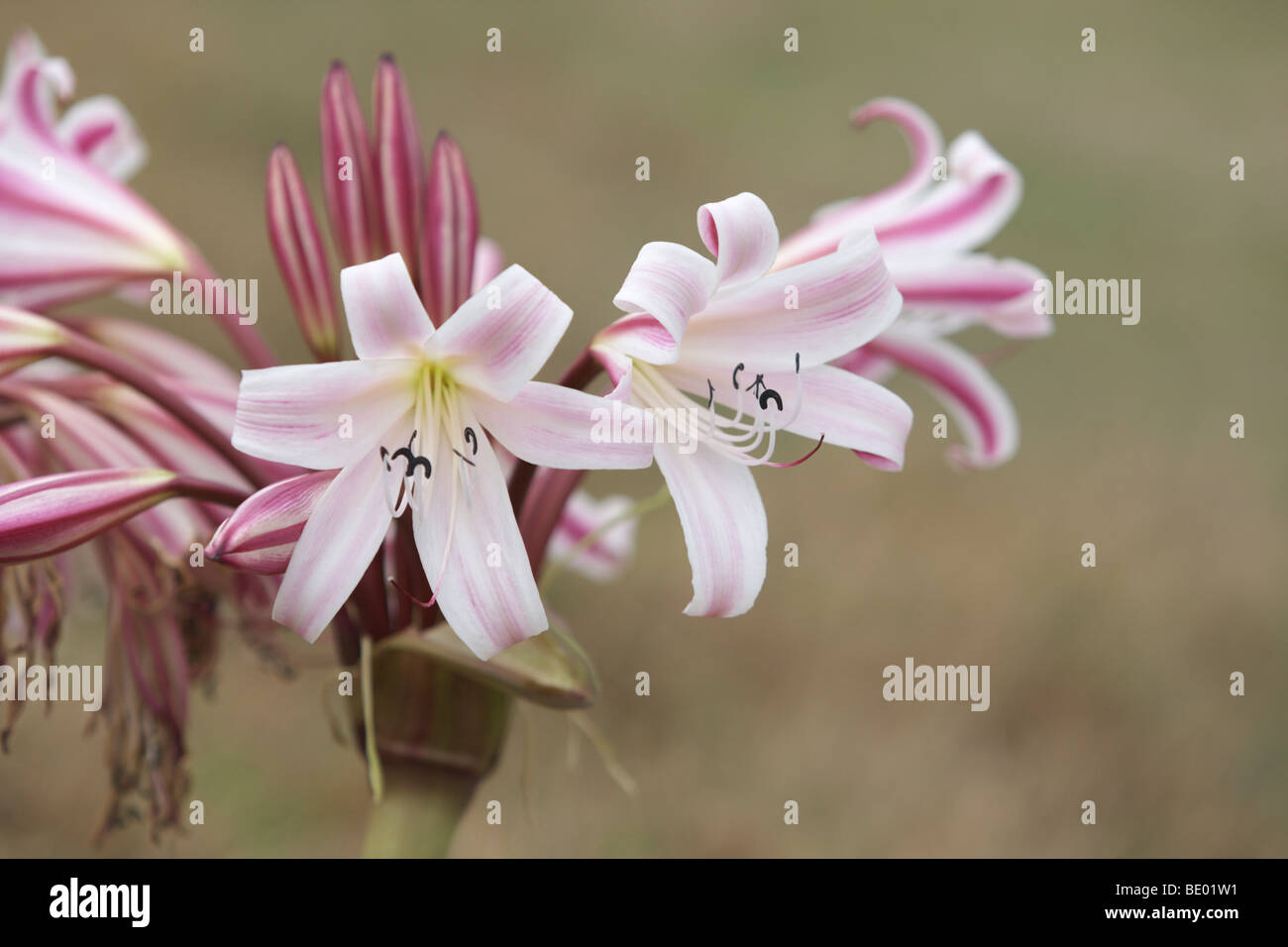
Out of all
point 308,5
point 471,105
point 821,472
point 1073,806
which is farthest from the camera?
point 308,5

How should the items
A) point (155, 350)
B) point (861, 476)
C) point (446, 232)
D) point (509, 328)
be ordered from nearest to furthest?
point (509, 328), point (446, 232), point (155, 350), point (861, 476)

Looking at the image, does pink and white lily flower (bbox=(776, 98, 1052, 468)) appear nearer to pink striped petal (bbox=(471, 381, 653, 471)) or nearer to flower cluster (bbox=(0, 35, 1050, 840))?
flower cluster (bbox=(0, 35, 1050, 840))

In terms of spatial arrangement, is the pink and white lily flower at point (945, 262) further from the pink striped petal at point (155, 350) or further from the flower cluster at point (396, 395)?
the pink striped petal at point (155, 350)

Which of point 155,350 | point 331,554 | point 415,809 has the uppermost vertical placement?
point 155,350

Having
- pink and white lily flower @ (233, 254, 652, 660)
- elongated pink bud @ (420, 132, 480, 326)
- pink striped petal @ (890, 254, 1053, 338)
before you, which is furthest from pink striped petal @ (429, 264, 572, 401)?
pink striped petal @ (890, 254, 1053, 338)

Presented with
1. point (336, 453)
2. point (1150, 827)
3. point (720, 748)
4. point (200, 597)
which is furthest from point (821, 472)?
point (336, 453)

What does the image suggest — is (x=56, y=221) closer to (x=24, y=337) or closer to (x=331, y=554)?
(x=24, y=337)

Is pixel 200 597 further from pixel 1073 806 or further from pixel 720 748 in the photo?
pixel 1073 806

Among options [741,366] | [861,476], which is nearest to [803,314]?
[741,366]
